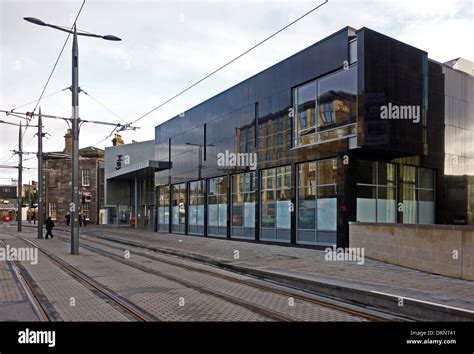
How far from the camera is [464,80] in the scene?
23297 millimetres

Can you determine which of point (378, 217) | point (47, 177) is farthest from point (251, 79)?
point (47, 177)

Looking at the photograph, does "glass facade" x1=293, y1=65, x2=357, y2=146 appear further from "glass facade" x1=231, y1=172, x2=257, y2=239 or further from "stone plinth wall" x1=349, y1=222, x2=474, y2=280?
"glass facade" x1=231, y1=172, x2=257, y2=239

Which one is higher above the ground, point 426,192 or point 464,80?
point 464,80

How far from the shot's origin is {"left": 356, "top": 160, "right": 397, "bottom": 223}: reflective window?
1877 cm

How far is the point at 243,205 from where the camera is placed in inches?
1025

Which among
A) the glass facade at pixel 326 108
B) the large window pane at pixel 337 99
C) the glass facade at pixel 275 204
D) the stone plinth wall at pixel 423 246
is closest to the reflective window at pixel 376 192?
the glass facade at pixel 326 108

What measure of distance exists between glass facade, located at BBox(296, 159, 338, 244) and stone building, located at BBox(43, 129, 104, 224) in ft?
144

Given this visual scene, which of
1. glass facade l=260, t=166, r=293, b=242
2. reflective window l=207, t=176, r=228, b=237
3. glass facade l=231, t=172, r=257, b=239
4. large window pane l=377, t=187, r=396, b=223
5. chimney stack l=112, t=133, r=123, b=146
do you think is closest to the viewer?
large window pane l=377, t=187, r=396, b=223

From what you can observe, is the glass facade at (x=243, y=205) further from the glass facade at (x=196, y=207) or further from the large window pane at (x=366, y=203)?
the large window pane at (x=366, y=203)

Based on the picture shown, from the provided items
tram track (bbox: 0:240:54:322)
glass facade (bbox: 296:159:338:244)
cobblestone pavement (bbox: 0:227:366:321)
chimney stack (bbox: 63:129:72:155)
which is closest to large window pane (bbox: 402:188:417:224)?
glass facade (bbox: 296:159:338:244)

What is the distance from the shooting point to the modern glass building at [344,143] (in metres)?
18.1

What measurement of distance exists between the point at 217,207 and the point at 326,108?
39.5ft

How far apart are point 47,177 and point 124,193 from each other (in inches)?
670
